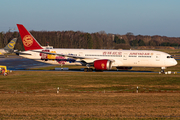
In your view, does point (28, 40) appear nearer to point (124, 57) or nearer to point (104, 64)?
point (104, 64)

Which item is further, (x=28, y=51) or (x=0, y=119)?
(x=28, y=51)

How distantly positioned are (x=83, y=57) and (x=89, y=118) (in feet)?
114

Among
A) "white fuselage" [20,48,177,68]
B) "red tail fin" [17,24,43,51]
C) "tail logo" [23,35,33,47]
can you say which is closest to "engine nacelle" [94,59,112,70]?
"white fuselage" [20,48,177,68]

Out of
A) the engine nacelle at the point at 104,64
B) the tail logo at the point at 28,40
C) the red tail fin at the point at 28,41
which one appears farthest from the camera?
the tail logo at the point at 28,40

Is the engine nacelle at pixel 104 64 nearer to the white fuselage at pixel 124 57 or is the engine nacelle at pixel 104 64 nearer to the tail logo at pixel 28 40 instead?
the white fuselage at pixel 124 57

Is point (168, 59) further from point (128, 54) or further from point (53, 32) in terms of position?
point (53, 32)

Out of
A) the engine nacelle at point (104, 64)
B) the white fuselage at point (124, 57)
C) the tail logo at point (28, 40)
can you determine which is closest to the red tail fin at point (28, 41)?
the tail logo at point (28, 40)

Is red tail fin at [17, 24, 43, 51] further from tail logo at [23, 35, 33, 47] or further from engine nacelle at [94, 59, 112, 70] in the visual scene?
engine nacelle at [94, 59, 112, 70]

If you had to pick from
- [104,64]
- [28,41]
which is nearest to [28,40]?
[28,41]

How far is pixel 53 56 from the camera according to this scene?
1961 inches

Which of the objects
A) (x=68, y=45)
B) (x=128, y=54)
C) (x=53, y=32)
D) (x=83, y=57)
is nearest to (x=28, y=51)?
(x=83, y=57)

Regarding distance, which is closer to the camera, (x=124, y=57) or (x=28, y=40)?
(x=124, y=57)

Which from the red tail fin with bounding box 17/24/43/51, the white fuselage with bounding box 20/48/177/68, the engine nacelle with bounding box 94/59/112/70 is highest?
the red tail fin with bounding box 17/24/43/51

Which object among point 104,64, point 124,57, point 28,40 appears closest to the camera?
point 104,64
